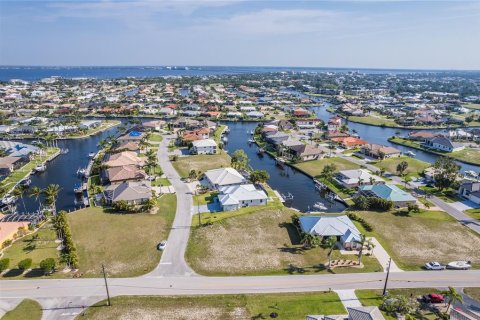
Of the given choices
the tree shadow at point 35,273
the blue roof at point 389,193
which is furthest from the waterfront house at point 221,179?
the tree shadow at point 35,273

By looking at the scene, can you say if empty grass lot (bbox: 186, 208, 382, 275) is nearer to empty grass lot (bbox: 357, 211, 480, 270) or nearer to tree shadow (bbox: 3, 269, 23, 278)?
empty grass lot (bbox: 357, 211, 480, 270)

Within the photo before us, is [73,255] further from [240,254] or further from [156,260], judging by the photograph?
[240,254]

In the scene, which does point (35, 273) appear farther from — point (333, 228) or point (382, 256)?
point (382, 256)

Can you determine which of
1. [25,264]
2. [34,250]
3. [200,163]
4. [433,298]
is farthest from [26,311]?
[200,163]

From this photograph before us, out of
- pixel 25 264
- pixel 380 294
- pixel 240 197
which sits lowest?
pixel 380 294

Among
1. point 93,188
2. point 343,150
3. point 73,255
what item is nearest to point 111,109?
point 93,188

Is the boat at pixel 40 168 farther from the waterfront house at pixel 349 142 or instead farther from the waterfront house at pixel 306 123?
the waterfront house at pixel 306 123

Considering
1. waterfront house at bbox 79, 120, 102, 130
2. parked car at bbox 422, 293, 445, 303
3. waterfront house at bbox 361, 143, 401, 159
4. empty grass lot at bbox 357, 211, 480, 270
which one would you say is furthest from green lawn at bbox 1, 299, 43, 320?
waterfront house at bbox 79, 120, 102, 130
